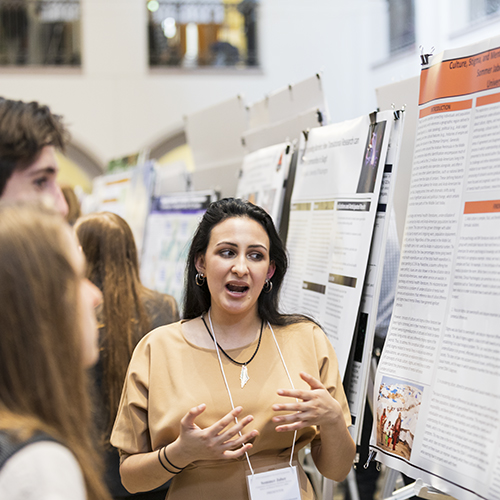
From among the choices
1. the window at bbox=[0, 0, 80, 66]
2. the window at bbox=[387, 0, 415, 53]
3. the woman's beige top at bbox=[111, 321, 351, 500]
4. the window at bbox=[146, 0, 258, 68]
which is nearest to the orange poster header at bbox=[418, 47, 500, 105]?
the woman's beige top at bbox=[111, 321, 351, 500]

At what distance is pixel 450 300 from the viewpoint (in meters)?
1.83

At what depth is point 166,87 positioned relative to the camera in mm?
9961

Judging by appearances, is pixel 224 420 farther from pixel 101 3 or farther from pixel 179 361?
pixel 101 3

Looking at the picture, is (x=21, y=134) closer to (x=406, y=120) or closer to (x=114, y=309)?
(x=114, y=309)

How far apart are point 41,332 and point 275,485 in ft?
3.72

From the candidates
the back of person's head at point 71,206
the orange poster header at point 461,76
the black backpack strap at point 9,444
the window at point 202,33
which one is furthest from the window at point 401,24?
the black backpack strap at point 9,444

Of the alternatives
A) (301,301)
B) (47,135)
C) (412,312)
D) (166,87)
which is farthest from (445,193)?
(166,87)

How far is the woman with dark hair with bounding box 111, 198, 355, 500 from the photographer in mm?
1820

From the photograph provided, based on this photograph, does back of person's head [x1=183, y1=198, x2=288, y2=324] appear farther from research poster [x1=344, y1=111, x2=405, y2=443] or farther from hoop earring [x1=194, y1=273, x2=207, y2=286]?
research poster [x1=344, y1=111, x2=405, y2=443]

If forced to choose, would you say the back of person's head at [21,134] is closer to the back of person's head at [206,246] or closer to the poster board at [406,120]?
the back of person's head at [206,246]

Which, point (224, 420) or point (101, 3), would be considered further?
point (101, 3)

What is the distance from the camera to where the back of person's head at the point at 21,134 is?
1.59 m

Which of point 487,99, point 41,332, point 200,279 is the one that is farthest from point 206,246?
point 41,332

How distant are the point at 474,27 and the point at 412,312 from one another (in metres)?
6.88
